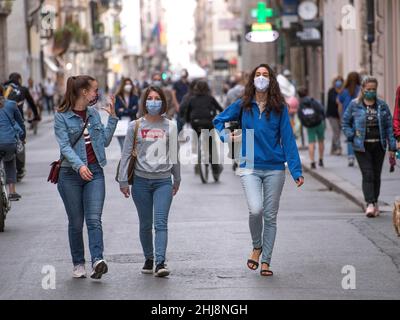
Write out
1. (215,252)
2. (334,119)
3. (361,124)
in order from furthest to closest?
(334,119), (361,124), (215,252)

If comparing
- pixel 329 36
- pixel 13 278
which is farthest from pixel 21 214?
pixel 329 36

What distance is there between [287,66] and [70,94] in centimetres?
5236

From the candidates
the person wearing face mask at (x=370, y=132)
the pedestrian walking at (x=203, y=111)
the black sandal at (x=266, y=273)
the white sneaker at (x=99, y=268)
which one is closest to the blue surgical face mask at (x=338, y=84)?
the pedestrian walking at (x=203, y=111)

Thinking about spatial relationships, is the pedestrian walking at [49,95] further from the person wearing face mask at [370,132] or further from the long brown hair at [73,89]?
the long brown hair at [73,89]

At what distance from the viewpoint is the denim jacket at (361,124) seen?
16219 mm

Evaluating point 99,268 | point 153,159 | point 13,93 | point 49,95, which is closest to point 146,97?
point 153,159

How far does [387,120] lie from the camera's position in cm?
1625

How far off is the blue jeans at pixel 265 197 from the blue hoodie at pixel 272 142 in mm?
73

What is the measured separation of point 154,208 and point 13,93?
12.8m

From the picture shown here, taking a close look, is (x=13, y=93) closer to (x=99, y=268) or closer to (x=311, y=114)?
(x=311, y=114)

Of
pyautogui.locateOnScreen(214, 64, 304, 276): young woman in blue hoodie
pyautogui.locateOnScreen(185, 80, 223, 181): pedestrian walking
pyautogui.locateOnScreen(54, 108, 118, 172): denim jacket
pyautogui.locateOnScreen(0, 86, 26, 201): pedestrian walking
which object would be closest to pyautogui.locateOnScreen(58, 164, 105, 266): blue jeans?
pyautogui.locateOnScreen(54, 108, 118, 172): denim jacket

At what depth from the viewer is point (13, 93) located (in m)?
23.9

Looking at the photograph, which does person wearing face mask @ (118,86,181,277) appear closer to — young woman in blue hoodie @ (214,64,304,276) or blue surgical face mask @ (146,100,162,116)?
blue surgical face mask @ (146,100,162,116)
